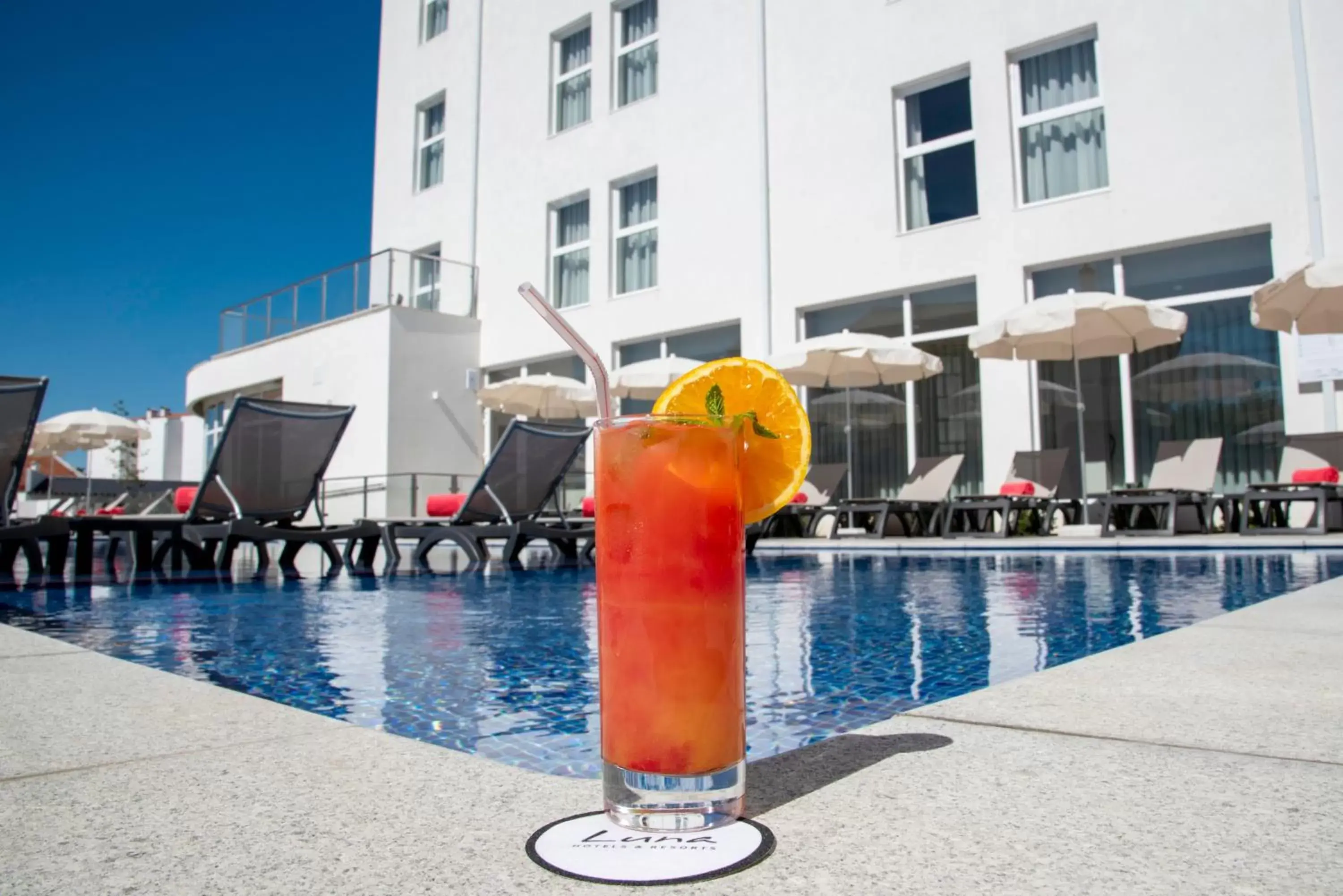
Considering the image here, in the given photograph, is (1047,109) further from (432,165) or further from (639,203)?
(432,165)

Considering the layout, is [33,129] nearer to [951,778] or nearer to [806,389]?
[806,389]

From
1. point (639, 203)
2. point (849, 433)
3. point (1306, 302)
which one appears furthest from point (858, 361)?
point (639, 203)

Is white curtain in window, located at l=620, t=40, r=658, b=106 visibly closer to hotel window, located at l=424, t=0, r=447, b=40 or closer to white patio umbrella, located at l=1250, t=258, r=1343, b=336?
hotel window, located at l=424, t=0, r=447, b=40

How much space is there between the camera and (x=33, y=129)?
27.9 metres

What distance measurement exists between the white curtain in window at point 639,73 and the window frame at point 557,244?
178 cm

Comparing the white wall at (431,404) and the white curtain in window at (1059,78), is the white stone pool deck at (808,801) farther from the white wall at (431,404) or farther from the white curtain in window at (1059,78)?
the white wall at (431,404)

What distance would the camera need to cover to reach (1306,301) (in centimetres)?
811

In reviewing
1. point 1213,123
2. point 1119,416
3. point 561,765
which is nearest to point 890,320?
point 1119,416

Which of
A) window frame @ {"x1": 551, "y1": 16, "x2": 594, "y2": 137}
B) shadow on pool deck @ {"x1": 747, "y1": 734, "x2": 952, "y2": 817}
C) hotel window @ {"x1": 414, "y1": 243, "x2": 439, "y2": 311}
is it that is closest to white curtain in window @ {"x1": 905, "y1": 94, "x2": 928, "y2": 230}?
window frame @ {"x1": 551, "y1": 16, "x2": 594, "y2": 137}

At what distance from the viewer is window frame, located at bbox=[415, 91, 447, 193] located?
19109 mm

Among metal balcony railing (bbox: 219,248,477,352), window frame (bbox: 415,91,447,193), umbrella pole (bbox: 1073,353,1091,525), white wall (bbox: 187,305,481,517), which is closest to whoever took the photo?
umbrella pole (bbox: 1073,353,1091,525)

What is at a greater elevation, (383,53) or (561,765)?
(383,53)

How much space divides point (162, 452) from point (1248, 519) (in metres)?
31.6

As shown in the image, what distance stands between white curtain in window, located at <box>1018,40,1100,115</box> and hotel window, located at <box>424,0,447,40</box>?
12750mm
